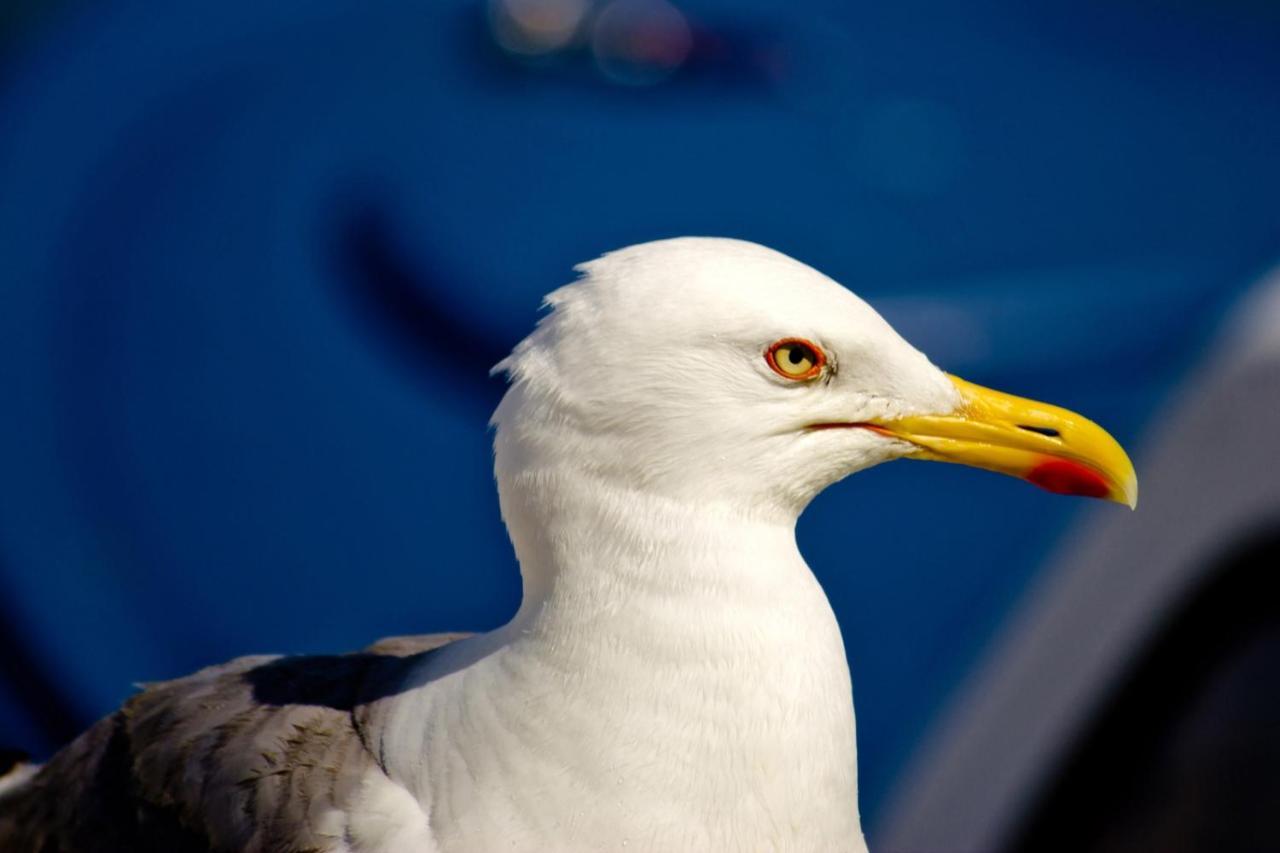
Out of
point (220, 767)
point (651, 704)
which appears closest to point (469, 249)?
point (220, 767)

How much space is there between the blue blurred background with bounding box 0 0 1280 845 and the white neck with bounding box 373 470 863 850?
1229 millimetres

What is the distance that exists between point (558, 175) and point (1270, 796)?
62.6 inches

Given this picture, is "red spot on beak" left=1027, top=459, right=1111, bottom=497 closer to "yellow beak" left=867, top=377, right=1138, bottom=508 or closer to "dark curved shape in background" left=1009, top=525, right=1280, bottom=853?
"yellow beak" left=867, top=377, right=1138, bottom=508

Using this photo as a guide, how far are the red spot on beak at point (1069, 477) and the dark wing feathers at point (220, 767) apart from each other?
688 millimetres

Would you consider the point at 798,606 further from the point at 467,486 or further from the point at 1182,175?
the point at 1182,175

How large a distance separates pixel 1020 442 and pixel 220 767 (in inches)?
33.4

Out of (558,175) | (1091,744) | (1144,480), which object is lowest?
(1091,744)

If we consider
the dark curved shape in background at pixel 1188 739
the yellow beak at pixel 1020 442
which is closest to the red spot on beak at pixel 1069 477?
the yellow beak at pixel 1020 442

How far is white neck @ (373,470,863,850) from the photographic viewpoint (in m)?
1.33

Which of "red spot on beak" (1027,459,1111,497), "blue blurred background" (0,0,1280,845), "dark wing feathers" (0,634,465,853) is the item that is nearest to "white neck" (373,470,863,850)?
"dark wing feathers" (0,634,465,853)

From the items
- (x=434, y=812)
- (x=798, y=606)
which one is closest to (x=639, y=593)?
(x=798, y=606)

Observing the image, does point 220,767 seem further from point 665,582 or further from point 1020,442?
point 1020,442

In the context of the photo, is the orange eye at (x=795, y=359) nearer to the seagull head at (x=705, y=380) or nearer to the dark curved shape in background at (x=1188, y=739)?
the seagull head at (x=705, y=380)

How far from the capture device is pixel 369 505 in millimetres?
Result: 2561
